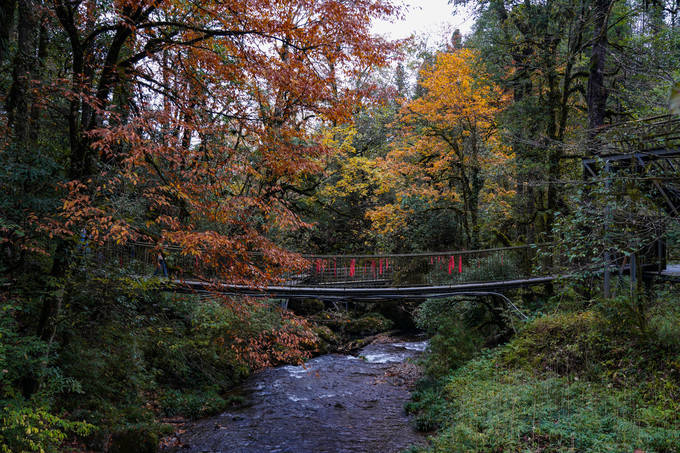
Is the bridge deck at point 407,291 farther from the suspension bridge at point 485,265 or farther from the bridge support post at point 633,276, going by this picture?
the bridge support post at point 633,276

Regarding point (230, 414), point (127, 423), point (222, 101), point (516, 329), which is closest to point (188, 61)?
point (222, 101)

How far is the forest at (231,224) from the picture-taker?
505 cm

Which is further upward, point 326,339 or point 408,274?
point 408,274

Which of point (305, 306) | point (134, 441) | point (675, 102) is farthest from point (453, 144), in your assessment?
point (675, 102)

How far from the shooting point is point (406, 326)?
19547 millimetres

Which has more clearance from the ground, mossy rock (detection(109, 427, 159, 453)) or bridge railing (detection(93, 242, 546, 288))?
bridge railing (detection(93, 242, 546, 288))

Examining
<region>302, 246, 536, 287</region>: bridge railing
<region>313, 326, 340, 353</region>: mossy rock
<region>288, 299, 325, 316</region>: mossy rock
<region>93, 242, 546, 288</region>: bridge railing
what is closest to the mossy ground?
<region>93, 242, 546, 288</region>: bridge railing

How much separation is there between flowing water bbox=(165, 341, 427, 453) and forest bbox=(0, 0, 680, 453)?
2.12 feet

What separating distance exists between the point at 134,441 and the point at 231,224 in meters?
4.18

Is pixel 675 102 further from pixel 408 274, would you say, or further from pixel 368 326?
pixel 368 326

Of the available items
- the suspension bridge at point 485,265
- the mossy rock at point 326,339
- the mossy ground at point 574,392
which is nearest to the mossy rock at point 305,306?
the mossy rock at point 326,339

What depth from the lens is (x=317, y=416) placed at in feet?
31.4

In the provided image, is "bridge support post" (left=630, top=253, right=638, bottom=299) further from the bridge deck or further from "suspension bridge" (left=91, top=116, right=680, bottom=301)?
the bridge deck

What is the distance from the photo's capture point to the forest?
16.6ft
